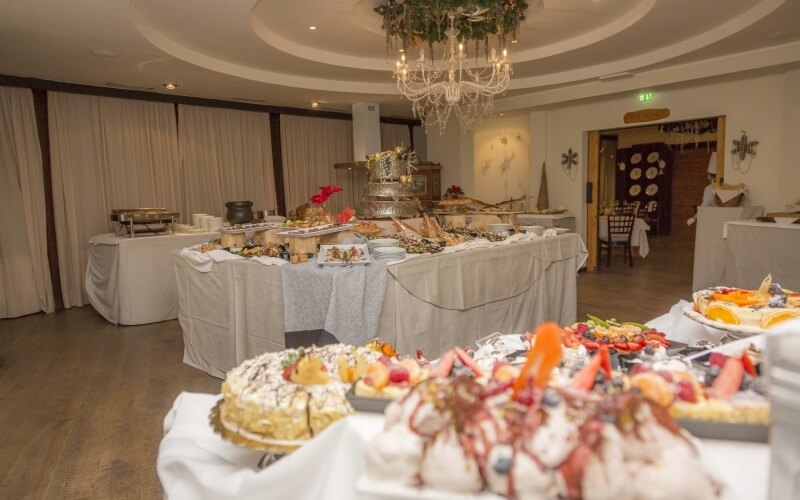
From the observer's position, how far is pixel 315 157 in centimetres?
795

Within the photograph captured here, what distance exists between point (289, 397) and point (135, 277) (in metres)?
4.45

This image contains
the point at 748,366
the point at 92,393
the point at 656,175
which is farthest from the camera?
the point at 656,175

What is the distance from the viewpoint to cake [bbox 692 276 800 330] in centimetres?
158

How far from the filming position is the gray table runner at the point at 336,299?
2.76 meters

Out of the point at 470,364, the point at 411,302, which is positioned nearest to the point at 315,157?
the point at 411,302

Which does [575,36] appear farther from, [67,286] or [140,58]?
[67,286]

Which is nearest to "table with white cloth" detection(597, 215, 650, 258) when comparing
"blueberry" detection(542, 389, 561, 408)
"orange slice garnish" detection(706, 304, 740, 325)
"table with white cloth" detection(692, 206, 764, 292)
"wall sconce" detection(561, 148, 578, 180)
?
"wall sconce" detection(561, 148, 578, 180)

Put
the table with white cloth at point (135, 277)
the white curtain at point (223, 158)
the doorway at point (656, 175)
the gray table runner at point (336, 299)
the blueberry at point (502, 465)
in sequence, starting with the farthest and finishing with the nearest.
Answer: the doorway at point (656, 175), the white curtain at point (223, 158), the table with white cloth at point (135, 277), the gray table runner at point (336, 299), the blueberry at point (502, 465)

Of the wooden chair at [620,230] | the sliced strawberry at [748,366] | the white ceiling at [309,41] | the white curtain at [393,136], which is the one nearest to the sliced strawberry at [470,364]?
the sliced strawberry at [748,366]

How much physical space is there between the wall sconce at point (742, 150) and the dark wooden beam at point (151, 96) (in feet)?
18.0

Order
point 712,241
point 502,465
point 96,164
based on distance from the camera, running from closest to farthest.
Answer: point 502,465
point 712,241
point 96,164

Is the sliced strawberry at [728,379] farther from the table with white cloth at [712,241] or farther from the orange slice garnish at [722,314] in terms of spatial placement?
the table with white cloth at [712,241]

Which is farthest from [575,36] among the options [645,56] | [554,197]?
[554,197]

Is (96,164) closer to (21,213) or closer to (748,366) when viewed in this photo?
(21,213)
